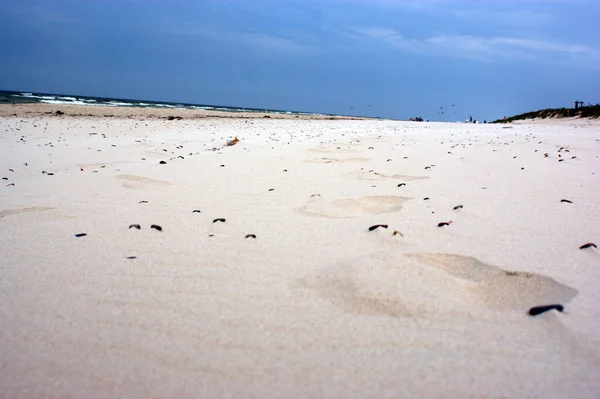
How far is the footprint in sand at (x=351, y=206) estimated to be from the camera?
2.54 meters

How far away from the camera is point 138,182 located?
348 centimetres

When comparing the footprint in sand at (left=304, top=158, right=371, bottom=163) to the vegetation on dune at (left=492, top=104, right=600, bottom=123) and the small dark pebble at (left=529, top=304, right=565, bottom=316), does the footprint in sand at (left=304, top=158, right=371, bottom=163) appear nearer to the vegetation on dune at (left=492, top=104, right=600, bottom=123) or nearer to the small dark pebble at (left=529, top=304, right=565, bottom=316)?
the small dark pebble at (left=529, top=304, right=565, bottom=316)

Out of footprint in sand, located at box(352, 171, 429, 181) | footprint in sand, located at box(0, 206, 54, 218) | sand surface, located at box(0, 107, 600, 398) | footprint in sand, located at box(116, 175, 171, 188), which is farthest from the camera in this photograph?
footprint in sand, located at box(352, 171, 429, 181)

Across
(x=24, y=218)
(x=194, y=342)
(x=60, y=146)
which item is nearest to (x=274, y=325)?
(x=194, y=342)

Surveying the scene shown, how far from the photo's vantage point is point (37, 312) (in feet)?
4.45

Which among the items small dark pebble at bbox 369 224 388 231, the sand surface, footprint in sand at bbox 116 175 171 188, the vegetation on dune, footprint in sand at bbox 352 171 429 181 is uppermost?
the vegetation on dune

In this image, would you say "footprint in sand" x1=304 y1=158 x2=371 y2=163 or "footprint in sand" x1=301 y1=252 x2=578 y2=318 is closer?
"footprint in sand" x1=301 y1=252 x2=578 y2=318

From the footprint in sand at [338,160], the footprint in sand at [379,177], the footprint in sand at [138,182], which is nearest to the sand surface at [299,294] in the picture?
the footprint in sand at [138,182]

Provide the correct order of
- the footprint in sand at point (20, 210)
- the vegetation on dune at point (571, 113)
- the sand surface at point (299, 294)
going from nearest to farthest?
the sand surface at point (299, 294) → the footprint in sand at point (20, 210) → the vegetation on dune at point (571, 113)

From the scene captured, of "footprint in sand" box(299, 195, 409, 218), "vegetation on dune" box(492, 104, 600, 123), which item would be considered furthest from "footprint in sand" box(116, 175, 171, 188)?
"vegetation on dune" box(492, 104, 600, 123)

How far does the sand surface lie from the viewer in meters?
1.07

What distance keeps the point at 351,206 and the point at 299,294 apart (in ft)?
4.21

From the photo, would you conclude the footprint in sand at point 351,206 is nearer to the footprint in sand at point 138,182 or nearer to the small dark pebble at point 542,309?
the small dark pebble at point 542,309

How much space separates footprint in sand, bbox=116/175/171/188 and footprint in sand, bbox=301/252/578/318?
2222 mm
